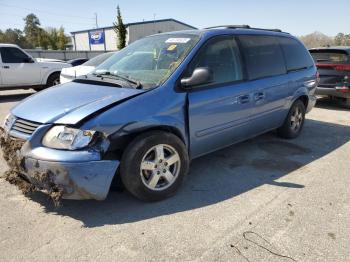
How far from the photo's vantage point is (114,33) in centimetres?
5059

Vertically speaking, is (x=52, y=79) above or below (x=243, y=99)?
below

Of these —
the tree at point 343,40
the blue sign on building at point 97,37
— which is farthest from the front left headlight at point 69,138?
the blue sign on building at point 97,37

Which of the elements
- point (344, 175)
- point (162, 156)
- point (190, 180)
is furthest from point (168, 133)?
point (344, 175)

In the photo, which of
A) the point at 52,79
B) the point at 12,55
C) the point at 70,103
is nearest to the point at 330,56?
the point at 70,103

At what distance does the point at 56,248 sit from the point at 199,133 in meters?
1.92

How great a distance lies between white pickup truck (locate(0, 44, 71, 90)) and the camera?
1090cm

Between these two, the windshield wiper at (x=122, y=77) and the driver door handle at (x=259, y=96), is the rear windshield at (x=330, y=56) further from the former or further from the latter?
the windshield wiper at (x=122, y=77)

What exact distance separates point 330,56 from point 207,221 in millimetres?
7520

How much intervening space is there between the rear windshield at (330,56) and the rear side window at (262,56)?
4292mm

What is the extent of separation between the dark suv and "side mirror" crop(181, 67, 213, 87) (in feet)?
20.5

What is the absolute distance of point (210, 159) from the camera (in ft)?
15.8

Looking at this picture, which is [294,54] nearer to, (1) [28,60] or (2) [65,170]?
(2) [65,170]

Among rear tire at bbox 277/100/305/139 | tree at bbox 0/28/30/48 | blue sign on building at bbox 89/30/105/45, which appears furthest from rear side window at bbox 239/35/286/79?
tree at bbox 0/28/30/48

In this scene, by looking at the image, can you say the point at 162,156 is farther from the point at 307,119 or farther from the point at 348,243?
the point at 307,119
